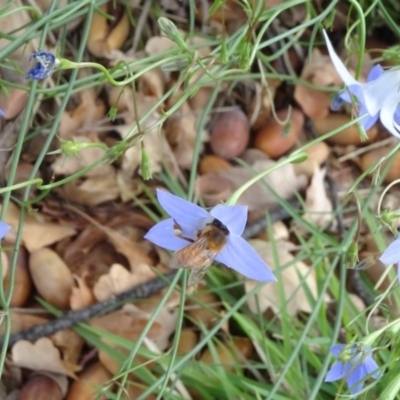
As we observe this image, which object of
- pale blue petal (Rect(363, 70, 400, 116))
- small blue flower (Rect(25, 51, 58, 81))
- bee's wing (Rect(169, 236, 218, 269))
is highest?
small blue flower (Rect(25, 51, 58, 81))

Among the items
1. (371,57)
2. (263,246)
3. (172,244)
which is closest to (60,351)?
(263,246)

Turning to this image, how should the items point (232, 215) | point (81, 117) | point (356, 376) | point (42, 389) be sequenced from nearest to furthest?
point (232, 215) < point (356, 376) < point (42, 389) < point (81, 117)

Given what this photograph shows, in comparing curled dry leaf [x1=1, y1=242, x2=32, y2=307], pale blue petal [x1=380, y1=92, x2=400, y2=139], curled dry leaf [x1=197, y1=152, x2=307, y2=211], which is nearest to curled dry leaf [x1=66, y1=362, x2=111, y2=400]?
curled dry leaf [x1=1, y1=242, x2=32, y2=307]

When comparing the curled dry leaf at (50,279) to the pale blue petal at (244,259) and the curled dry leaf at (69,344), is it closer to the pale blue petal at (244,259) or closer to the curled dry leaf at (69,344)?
the curled dry leaf at (69,344)

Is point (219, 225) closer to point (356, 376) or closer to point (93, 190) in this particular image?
point (356, 376)

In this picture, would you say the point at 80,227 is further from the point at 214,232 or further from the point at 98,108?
the point at 214,232

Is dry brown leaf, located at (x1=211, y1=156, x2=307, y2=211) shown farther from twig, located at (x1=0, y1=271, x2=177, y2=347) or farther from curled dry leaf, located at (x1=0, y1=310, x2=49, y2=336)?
curled dry leaf, located at (x1=0, y1=310, x2=49, y2=336)

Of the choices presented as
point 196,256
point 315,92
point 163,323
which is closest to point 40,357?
point 163,323
